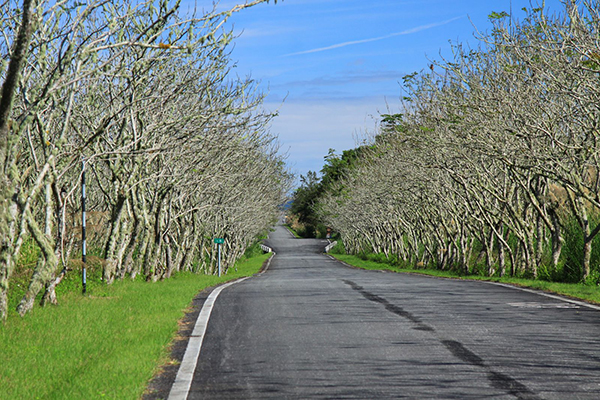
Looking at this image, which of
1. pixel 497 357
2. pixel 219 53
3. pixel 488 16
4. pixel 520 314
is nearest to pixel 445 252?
pixel 488 16

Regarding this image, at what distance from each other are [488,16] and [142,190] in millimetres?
11655

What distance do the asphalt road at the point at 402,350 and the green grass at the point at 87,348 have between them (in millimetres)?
662

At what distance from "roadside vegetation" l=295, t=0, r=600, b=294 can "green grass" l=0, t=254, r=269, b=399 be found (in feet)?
29.5

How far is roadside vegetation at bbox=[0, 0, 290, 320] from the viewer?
10.4m

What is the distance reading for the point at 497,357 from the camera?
24.9 feet

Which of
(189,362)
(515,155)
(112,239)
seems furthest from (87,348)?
(515,155)

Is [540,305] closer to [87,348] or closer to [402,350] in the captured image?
[402,350]

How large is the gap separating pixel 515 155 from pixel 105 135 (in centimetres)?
1243

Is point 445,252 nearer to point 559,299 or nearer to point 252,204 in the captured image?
point 252,204

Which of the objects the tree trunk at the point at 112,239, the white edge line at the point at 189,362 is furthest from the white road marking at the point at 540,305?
the tree trunk at the point at 112,239

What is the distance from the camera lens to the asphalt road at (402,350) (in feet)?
20.6

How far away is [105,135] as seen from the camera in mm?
17812

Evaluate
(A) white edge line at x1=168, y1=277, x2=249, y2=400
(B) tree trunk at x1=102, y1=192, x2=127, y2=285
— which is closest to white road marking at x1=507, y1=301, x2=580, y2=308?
(A) white edge line at x1=168, y1=277, x2=249, y2=400

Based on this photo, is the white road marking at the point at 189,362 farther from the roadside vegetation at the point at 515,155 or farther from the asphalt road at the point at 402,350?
the roadside vegetation at the point at 515,155
